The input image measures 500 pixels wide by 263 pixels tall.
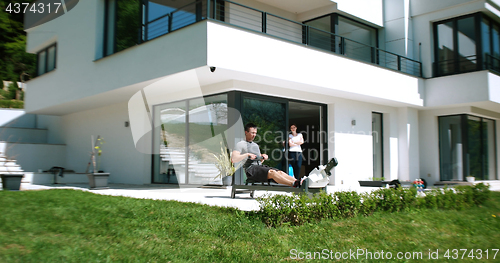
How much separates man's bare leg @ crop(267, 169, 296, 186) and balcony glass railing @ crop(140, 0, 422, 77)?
3720 millimetres

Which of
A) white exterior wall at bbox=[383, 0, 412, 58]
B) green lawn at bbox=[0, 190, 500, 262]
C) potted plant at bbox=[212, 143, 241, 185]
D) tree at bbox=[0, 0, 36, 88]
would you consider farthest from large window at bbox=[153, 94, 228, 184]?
tree at bbox=[0, 0, 36, 88]

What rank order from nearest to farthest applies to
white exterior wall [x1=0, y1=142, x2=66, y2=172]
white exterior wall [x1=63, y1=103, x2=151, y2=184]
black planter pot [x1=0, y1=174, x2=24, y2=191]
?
black planter pot [x1=0, y1=174, x2=24, y2=191] < white exterior wall [x1=63, y1=103, x2=151, y2=184] < white exterior wall [x1=0, y1=142, x2=66, y2=172]

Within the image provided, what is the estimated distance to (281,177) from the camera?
6660 millimetres

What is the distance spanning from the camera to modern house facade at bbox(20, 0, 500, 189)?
955 cm

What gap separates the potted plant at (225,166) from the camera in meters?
9.55

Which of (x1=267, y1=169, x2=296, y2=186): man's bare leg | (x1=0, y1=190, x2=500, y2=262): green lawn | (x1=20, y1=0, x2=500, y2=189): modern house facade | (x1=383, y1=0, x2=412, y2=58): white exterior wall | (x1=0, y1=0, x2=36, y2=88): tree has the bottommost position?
(x1=0, y1=190, x2=500, y2=262): green lawn

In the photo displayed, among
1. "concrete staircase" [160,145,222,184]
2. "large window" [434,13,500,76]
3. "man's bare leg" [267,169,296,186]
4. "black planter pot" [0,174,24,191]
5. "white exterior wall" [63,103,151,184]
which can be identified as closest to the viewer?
"man's bare leg" [267,169,296,186]

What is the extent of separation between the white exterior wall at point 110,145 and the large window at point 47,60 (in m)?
2.18

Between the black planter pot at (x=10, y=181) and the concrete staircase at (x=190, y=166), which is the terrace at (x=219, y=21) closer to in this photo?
the concrete staircase at (x=190, y=166)

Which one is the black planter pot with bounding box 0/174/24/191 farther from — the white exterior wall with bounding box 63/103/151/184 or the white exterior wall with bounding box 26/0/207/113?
the white exterior wall with bounding box 63/103/151/184

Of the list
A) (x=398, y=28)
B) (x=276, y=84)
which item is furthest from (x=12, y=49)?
(x=398, y=28)

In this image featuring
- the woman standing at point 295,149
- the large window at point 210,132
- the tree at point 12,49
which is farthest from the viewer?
the tree at point 12,49

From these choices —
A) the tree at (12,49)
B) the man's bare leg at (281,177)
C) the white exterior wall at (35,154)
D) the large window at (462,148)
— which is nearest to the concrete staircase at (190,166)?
the man's bare leg at (281,177)

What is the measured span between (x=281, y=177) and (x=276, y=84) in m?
4.04
